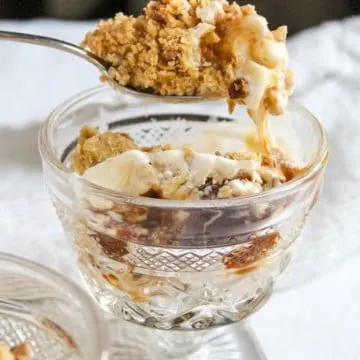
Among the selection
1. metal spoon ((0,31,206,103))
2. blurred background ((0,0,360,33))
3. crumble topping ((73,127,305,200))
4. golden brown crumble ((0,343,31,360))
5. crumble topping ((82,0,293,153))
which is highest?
→ crumble topping ((82,0,293,153))

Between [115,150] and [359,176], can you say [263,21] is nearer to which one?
[115,150]

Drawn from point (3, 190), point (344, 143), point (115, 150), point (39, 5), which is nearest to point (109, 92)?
point (115, 150)

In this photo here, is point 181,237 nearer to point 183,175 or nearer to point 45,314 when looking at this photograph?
point 183,175

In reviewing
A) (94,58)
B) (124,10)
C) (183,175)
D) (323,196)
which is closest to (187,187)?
(183,175)

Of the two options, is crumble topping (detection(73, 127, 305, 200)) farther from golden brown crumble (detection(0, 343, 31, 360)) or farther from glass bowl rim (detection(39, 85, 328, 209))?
golden brown crumble (detection(0, 343, 31, 360))

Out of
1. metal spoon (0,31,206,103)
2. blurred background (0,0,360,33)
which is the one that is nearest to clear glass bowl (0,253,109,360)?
metal spoon (0,31,206,103)

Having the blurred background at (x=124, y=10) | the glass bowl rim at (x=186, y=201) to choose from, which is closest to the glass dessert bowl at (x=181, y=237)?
the glass bowl rim at (x=186, y=201)

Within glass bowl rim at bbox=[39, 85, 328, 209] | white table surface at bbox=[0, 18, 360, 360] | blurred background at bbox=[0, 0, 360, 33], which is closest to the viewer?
glass bowl rim at bbox=[39, 85, 328, 209]

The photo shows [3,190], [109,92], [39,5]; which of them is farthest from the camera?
[39,5]

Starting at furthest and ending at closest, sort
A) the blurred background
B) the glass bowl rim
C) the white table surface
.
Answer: the blurred background < the white table surface < the glass bowl rim
